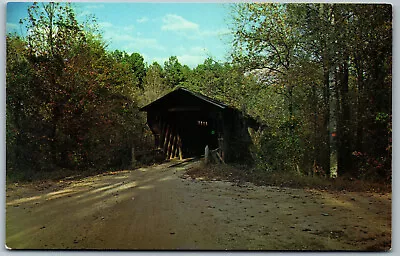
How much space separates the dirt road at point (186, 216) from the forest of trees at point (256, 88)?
244 mm

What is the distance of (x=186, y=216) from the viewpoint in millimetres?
3521

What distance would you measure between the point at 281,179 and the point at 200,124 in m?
1.05

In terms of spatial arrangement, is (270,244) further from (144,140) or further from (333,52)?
(333,52)

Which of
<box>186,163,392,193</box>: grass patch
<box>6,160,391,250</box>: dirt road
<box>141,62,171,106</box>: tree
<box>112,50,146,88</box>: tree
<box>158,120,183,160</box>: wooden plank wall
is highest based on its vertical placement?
<box>112,50,146,88</box>: tree

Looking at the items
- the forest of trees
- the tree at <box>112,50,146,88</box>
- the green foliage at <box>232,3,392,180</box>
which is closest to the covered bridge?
the forest of trees

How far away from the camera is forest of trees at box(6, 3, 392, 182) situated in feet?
12.1

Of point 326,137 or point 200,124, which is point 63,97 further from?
point 326,137

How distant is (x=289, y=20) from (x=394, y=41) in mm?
1056

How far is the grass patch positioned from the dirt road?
0.07m

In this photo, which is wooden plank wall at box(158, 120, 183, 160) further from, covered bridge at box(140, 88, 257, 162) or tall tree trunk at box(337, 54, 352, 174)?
tall tree trunk at box(337, 54, 352, 174)

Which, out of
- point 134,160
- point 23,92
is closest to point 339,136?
point 134,160

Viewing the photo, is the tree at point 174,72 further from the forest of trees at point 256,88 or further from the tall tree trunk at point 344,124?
the tall tree trunk at point 344,124

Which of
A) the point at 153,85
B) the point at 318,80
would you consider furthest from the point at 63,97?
the point at 318,80

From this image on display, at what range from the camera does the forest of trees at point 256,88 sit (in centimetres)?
370
